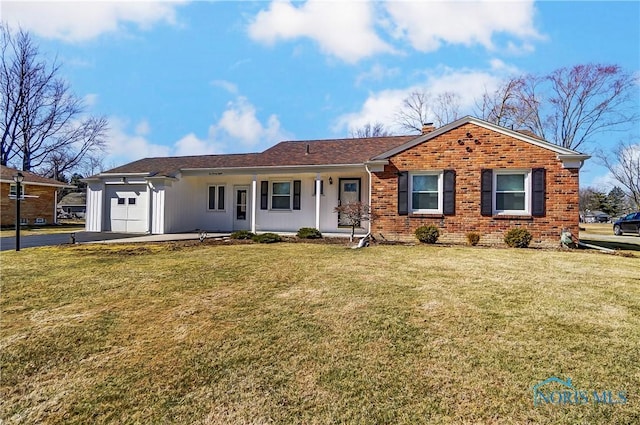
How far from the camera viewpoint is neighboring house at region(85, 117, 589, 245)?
10469 mm

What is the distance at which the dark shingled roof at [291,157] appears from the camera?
14188 mm

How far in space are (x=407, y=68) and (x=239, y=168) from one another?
817 cm

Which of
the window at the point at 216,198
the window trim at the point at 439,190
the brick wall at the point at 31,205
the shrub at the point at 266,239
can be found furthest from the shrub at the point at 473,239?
the brick wall at the point at 31,205

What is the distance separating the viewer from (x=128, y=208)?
15891 mm

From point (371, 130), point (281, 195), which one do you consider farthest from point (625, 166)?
point (281, 195)

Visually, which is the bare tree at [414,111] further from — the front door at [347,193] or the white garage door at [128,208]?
the white garage door at [128,208]

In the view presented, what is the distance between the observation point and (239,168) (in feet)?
47.1

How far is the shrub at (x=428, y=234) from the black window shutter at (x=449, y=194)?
Answer: 748 millimetres

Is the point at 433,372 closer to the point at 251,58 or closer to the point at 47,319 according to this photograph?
the point at 47,319

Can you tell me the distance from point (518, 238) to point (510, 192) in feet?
5.33

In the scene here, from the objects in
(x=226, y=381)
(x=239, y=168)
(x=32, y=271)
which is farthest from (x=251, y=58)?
(x=226, y=381)

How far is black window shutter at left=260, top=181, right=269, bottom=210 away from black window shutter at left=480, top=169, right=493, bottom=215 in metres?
8.76

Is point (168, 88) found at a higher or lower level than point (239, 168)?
higher

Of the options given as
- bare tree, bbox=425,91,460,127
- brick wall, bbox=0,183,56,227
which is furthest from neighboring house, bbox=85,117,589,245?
bare tree, bbox=425,91,460,127
